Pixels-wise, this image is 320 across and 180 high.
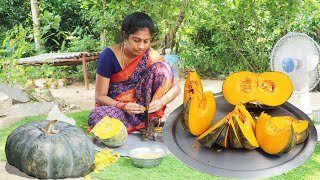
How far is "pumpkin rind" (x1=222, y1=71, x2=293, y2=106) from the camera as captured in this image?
1186 millimetres

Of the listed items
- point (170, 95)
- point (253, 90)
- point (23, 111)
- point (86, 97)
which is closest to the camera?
point (253, 90)

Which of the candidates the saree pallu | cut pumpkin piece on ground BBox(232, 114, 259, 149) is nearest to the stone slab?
the saree pallu

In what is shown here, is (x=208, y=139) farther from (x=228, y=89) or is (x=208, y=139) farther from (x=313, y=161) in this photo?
(x=313, y=161)

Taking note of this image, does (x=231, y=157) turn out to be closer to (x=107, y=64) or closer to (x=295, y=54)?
(x=107, y=64)

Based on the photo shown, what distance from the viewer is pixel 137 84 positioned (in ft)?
11.8

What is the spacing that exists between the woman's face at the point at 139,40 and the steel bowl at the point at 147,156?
79 centimetres

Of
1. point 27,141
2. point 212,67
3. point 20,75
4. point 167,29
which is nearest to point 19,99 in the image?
point 20,75

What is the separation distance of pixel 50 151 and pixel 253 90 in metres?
1.88

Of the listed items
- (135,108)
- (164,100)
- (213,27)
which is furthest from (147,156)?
(213,27)

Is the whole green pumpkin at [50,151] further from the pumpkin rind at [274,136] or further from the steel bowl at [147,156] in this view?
the pumpkin rind at [274,136]

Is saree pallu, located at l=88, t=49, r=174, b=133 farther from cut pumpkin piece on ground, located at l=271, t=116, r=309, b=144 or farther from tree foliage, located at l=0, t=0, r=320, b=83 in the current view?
cut pumpkin piece on ground, located at l=271, t=116, r=309, b=144

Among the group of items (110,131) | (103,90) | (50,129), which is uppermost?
(103,90)

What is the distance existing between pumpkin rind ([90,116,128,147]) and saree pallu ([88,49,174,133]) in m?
0.16

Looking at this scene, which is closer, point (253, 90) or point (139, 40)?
point (253, 90)
